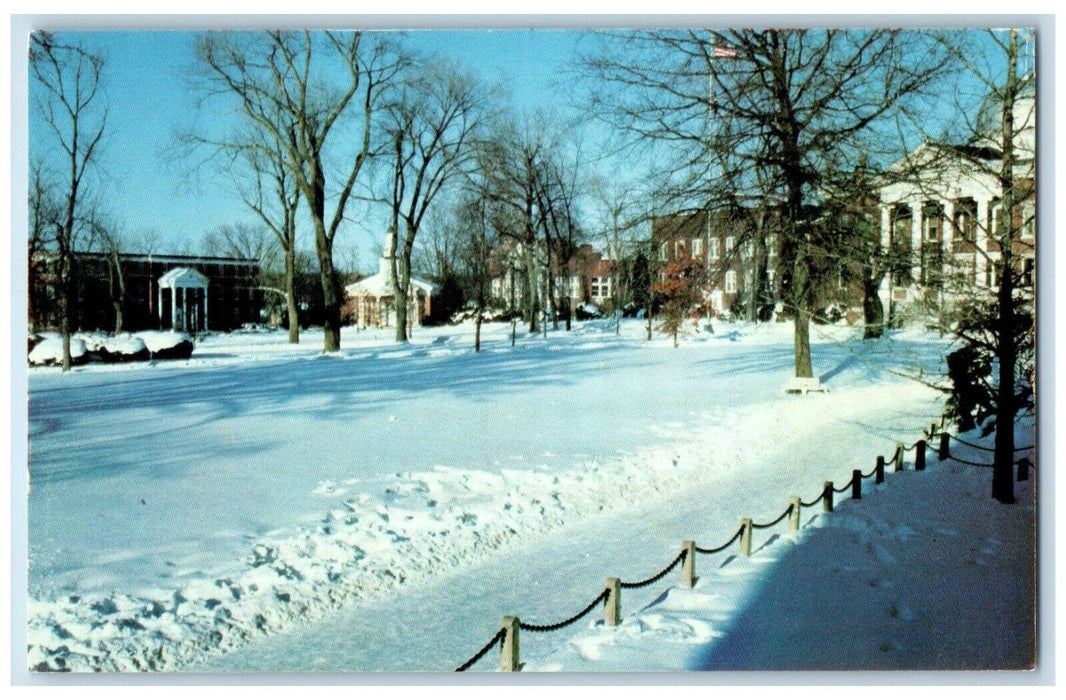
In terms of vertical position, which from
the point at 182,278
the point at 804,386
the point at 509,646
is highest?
the point at 182,278

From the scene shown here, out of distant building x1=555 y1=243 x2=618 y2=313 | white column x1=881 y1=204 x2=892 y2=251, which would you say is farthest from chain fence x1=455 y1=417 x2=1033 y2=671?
distant building x1=555 y1=243 x2=618 y2=313

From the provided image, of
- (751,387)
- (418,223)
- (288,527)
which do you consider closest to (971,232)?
(751,387)

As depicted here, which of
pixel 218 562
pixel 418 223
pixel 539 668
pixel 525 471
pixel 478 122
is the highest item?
pixel 478 122

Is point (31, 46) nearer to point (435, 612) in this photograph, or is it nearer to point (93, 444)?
point (93, 444)

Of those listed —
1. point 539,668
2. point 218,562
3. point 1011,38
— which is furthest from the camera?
point 1011,38

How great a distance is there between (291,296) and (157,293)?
786 millimetres

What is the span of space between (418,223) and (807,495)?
10.0 ft

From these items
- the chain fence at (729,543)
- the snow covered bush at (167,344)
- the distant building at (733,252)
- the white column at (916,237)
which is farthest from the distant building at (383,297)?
the white column at (916,237)

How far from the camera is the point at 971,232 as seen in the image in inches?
186

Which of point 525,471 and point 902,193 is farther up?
point 902,193

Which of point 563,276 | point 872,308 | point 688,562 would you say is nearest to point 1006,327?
point 872,308

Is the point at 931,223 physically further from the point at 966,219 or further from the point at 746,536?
the point at 746,536

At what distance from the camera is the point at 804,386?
529 centimetres

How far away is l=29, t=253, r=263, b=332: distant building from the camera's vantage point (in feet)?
13.9
